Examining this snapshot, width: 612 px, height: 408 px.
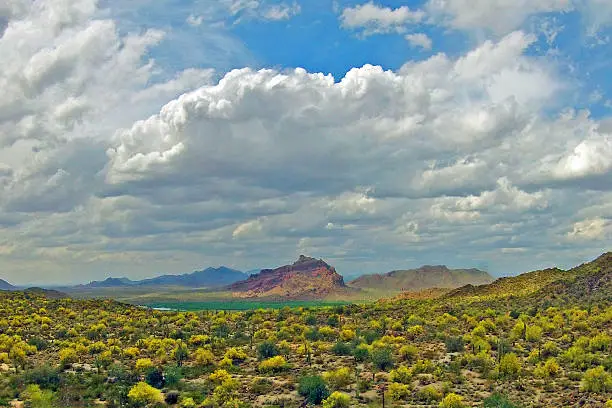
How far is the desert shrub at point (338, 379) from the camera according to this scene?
149ft

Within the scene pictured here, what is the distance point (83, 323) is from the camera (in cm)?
7506

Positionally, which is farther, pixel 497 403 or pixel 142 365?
pixel 142 365

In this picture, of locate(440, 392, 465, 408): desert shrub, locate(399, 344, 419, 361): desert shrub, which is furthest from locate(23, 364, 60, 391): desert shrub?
locate(440, 392, 465, 408): desert shrub

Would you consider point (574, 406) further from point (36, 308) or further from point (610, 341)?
point (36, 308)

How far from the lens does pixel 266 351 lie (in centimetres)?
5509

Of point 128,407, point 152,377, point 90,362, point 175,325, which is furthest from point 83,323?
point 128,407

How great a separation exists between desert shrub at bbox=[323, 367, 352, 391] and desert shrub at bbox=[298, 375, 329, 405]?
1262mm

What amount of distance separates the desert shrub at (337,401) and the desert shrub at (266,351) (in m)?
14.5

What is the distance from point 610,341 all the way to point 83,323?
58.9 metres

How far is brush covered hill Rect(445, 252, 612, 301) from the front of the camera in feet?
306

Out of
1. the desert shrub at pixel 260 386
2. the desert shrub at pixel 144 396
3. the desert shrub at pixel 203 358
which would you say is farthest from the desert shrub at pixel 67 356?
the desert shrub at pixel 260 386

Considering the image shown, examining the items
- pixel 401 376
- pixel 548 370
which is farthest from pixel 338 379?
pixel 548 370

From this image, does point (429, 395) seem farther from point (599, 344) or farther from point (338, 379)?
point (599, 344)

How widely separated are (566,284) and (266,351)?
2633 inches
